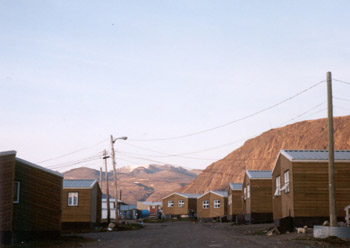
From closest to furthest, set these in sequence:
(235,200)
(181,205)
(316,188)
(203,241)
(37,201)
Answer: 1. (203,241)
2. (37,201)
3. (316,188)
4. (235,200)
5. (181,205)

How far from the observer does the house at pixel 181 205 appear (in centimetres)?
10238

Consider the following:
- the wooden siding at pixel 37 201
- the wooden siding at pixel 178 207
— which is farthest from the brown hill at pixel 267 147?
the wooden siding at pixel 37 201

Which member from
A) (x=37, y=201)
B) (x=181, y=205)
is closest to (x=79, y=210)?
(x=37, y=201)

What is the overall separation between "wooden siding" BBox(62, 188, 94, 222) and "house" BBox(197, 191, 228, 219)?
105ft

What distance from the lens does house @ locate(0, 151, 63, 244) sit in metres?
24.5

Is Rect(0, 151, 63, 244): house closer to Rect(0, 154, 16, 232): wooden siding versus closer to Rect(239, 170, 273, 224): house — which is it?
Rect(0, 154, 16, 232): wooden siding

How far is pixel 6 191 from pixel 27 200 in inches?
132

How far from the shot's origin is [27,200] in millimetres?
27781

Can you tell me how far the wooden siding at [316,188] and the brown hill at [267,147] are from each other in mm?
94001

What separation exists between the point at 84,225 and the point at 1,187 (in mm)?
25558

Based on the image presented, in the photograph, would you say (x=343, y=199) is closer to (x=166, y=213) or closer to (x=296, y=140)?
(x=166, y=213)

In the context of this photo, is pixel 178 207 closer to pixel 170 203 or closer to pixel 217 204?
pixel 170 203

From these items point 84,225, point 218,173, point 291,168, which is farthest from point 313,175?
point 218,173

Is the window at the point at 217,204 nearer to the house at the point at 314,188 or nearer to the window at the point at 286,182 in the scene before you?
the window at the point at 286,182
